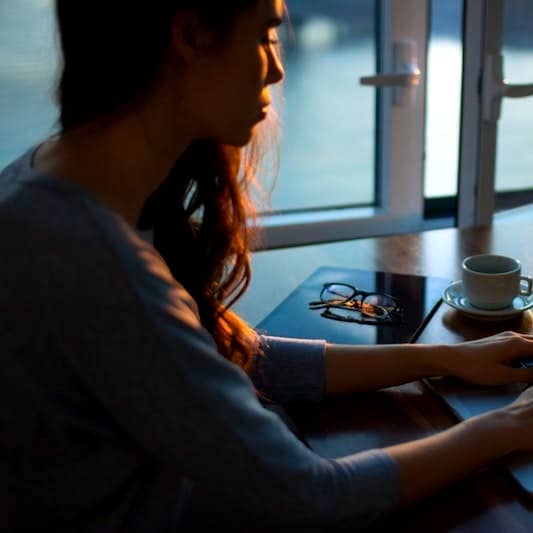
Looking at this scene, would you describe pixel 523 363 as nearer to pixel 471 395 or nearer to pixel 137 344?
pixel 471 395

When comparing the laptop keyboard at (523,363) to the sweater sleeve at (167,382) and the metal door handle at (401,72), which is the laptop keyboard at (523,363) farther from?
the metal door handle at (401,72)

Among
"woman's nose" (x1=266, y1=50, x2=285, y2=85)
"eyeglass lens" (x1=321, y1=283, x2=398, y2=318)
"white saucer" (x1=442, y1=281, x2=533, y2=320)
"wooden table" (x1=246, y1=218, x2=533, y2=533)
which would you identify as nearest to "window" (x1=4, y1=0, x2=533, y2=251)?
"wooden table" (x1=246, y1=218, x2=533, y2=533)

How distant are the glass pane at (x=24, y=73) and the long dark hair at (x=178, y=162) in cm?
76

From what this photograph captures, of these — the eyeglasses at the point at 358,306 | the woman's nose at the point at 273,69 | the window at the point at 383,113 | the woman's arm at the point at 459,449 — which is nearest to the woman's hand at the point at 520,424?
the woman's arm at the point at 459,449

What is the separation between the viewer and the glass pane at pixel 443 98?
173 cm

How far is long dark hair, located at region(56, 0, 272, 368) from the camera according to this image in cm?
59

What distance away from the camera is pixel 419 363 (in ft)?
2.74

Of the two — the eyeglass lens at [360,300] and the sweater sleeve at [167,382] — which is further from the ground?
the sweater sleeve at [167,382]

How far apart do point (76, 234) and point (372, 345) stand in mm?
451

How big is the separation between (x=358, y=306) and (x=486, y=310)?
6.6 inches

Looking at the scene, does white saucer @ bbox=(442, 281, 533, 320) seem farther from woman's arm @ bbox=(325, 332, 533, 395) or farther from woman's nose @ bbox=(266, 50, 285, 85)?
woman's nose @ bbox=(266, 50, 285, 85)

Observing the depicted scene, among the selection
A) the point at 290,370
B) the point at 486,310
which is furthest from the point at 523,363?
the point at 290,370

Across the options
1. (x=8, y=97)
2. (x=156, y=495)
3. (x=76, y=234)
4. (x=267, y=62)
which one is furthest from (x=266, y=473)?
(x=8, y=97)

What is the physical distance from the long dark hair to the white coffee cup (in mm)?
292
